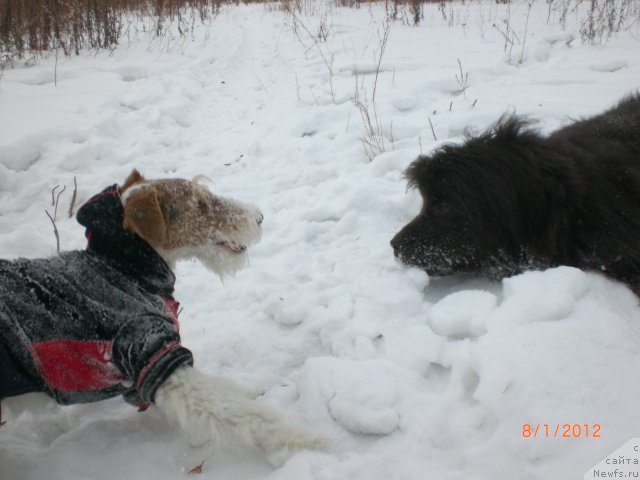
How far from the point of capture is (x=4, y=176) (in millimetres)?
4660

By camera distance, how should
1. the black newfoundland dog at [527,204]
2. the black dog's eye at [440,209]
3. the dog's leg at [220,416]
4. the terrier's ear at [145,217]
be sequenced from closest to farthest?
the dog's leg at [220,416] → the terrier's ear at [145,217] → the black newfoundland dog at [527,204] → the black dog's eye at [440,209]

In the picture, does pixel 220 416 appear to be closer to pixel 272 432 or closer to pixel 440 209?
pixel 272 432

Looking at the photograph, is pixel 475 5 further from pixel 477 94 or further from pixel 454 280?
pixel 454 280

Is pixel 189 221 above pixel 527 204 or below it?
below

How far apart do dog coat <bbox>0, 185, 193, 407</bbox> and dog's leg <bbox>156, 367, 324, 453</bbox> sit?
0.09m

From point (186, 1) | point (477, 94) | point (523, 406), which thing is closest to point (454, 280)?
point (523, 406)

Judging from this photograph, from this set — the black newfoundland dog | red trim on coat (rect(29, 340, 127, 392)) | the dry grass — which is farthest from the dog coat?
the dry grass

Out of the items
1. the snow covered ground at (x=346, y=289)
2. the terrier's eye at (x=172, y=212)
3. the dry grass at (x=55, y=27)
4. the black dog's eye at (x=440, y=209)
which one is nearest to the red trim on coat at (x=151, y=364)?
the snow covered ground at (x=346, y=289)

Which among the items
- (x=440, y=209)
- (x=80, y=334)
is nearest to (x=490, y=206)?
(x=440, y=209)

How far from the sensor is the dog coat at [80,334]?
1.89 m

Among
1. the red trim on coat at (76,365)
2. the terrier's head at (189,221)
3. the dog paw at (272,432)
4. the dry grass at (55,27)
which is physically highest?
the dry grass at (55,27)
